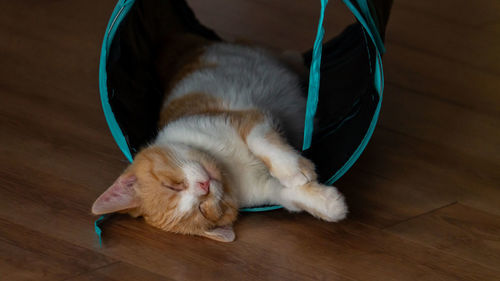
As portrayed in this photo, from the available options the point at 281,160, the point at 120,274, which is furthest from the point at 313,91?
the point at 120,274

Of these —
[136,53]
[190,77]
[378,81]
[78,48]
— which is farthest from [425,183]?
[78,48]

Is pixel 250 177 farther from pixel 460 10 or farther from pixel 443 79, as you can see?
pixel 460 10

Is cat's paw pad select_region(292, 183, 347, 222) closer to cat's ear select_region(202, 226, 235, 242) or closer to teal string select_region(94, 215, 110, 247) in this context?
cat's ear select_region(202, 226, 235, 242)

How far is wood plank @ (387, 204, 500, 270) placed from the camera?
6.10ft

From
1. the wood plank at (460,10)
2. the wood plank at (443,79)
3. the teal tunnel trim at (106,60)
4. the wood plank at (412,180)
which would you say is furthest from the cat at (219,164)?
the wood plank at (460,10)

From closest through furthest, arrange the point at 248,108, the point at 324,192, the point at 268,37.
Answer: the point at 324,192 → the point at 248,108 → the point at 268,37

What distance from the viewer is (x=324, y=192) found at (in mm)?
1756

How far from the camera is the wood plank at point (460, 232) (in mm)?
1858

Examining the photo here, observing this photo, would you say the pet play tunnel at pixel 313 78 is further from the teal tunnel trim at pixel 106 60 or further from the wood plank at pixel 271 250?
the wood plank at pixel 271 250

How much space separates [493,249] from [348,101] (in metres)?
0.75

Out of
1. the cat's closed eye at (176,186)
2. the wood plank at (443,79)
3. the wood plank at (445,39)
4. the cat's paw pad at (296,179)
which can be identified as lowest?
the cat's closed eye at (176,186)

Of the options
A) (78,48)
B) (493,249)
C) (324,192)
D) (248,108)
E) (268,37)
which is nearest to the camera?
(324,192)

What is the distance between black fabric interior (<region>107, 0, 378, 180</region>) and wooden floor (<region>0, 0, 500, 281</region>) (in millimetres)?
188

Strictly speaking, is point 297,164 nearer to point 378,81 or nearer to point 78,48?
point 378,81
